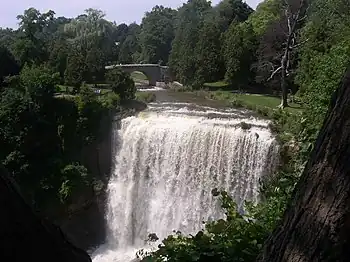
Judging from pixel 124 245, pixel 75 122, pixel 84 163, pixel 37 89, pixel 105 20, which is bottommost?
pixel 124 245

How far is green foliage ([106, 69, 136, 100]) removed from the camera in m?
21.4

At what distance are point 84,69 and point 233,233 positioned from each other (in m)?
24.6

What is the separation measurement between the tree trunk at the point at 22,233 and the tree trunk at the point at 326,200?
904 millimetres

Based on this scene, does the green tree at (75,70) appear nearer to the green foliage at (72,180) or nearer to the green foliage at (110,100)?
the green foliage at (110,100)

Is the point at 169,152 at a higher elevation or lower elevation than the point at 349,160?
lower

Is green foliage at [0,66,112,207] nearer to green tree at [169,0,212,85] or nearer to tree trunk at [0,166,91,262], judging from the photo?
green tree at [169,0,212,85]

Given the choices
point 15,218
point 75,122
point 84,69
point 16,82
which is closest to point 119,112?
point 75,122

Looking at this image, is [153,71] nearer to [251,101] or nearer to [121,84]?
[251,101]

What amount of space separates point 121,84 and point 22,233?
65.2 feet

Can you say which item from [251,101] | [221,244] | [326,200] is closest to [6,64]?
[251,101]

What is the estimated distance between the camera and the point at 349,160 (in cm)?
139

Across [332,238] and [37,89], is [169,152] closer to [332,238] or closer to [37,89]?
[37,89]

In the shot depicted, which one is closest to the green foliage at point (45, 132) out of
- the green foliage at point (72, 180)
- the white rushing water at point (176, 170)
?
the green foliage at point (72, 180)

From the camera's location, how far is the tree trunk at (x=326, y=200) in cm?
141
